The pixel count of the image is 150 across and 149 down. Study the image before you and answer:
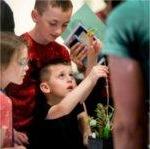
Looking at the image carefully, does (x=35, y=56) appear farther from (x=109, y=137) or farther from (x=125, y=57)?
(x=125, y=57)

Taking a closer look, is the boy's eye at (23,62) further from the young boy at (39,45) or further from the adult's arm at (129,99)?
the adult's arm at (129,99)

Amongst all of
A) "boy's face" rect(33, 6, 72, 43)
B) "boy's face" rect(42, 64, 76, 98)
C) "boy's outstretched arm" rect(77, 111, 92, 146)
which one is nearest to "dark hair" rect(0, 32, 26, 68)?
"boy's face" rect(33, 6, 72, 43)

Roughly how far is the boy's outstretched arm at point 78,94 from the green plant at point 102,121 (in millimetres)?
105

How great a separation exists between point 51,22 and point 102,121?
0.59 meters

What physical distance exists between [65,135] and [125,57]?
3.36 ft

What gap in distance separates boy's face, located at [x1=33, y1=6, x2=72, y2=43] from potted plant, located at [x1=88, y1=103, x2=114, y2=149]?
45 cm

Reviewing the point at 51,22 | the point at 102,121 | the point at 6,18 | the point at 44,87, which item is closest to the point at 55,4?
the point at 51,22

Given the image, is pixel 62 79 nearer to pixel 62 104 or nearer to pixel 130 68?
pixel 62 104

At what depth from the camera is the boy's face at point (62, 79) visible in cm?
250

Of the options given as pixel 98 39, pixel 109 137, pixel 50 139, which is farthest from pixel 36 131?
pixel 98 39

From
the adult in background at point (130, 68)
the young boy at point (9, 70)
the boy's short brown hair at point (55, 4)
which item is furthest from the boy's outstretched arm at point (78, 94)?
the adult in background at point (130, 68)

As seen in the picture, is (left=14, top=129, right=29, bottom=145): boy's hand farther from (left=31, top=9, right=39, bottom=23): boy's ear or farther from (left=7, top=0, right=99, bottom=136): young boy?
(left=31, top=9, right=39, bottom=23): boy's ear

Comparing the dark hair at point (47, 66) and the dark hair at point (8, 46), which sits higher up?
the dark hair at point (8, 46)

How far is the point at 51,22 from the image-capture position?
99.3 inches
